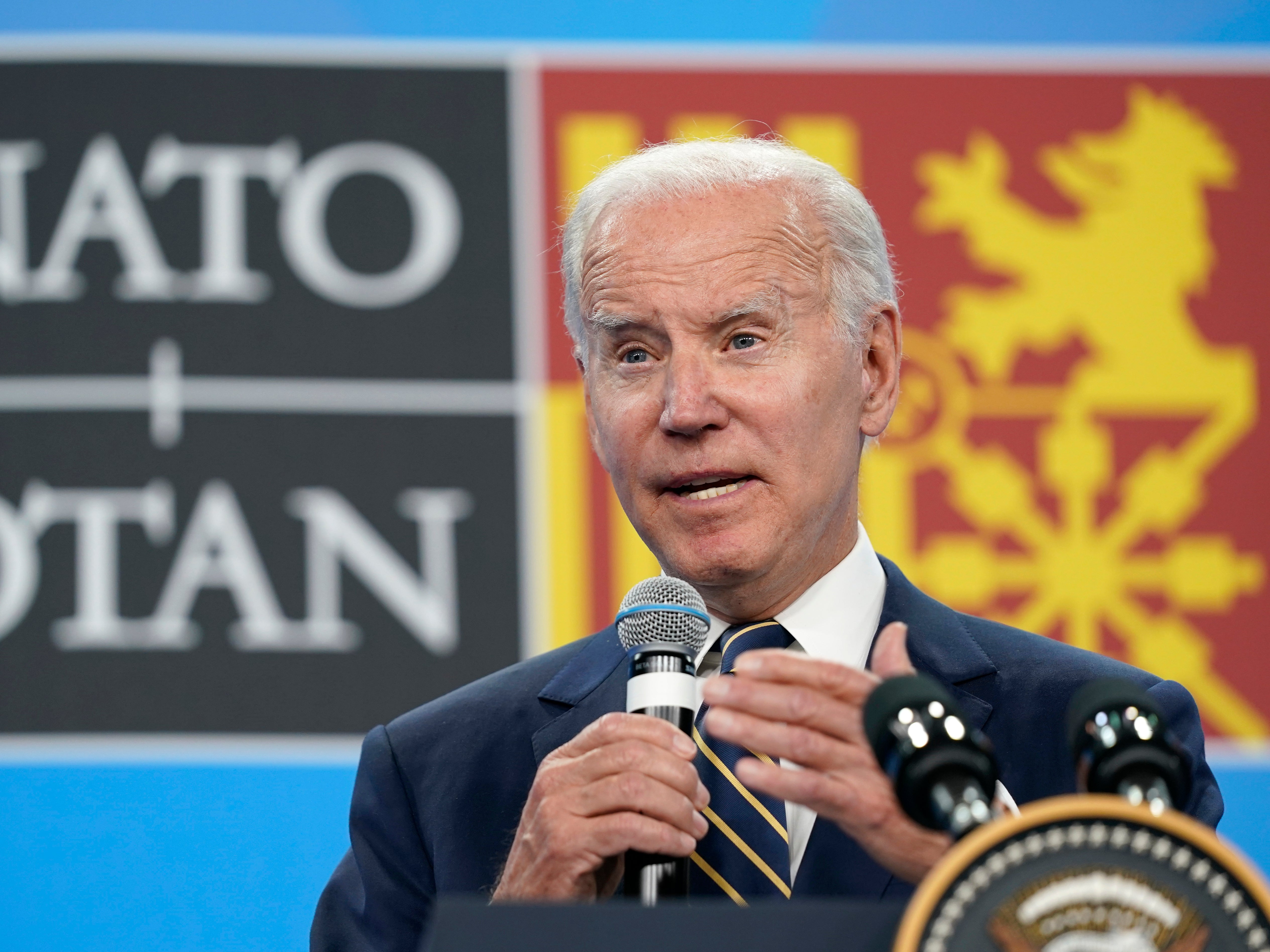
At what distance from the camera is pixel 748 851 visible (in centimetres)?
153

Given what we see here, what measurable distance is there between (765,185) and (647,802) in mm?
868

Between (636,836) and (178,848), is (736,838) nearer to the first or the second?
(636,836)

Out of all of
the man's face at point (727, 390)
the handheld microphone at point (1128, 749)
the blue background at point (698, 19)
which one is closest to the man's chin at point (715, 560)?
the man's face at point (727, 390)

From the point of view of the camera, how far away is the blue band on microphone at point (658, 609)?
142 centimetres

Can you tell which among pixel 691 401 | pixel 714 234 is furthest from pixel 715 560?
pixel 714 234

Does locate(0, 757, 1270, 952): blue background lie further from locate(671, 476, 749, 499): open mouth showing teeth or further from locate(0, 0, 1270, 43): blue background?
locate(0, 0, 1270, 43): blue background

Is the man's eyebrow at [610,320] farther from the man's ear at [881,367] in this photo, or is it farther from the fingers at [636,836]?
the fingers at [636,836]

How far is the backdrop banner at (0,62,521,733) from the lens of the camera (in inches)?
107

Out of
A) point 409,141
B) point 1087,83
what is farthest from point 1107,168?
point 409,141

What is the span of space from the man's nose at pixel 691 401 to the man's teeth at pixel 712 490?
0.19 feet

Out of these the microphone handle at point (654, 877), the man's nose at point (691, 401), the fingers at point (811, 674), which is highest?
the man's nose at point (691, 401)

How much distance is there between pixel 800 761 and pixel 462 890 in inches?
28.3

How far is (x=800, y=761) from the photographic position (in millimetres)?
1114

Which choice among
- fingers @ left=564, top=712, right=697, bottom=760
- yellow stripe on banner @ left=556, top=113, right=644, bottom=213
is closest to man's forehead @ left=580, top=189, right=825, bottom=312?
fingers @ left=564, top=712, right=697, bottom=760
